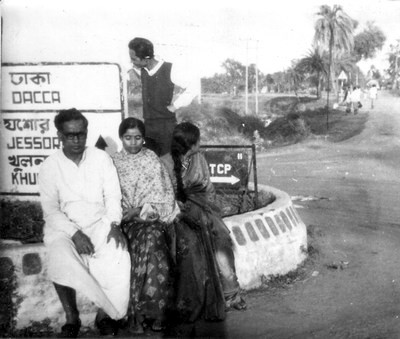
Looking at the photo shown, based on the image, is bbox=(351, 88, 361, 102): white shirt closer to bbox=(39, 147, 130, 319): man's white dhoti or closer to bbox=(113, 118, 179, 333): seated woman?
bbox=(113, 118, 179, 333): seated woman

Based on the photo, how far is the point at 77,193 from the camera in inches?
136

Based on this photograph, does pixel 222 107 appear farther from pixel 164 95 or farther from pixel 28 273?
pixel 28 273

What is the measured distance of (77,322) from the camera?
3355 mm

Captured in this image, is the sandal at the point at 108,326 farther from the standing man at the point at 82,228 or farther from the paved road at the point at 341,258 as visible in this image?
the paved road at the point at 341,258

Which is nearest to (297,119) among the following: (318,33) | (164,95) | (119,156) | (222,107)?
(222,107)

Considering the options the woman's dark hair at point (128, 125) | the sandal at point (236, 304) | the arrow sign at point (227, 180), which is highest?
the woman's dark hair at point (128, 125)

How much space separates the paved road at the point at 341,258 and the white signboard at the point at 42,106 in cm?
178

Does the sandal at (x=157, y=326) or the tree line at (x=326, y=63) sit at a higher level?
the tree line at (x=326, y=63)

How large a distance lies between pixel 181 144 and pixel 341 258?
221 cm

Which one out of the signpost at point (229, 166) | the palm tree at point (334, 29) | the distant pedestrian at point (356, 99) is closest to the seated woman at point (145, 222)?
the signpost at point (229, 166)

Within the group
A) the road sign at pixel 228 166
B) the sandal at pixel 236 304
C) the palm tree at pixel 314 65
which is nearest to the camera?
the sandal at pixel 236 304

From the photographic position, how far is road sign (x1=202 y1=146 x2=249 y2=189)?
202 inches

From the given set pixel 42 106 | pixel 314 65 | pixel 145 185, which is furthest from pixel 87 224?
pixel 314 65

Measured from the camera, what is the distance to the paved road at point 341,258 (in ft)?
11.9
